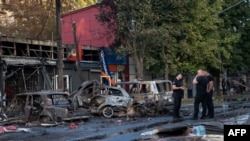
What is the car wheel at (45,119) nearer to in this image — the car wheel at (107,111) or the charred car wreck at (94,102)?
the charred car wreck at (94,102)

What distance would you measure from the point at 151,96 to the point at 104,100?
2.44m

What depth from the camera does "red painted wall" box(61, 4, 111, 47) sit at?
40562mm

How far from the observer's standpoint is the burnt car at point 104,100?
2148 cm

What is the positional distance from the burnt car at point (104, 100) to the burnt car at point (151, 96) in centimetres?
67

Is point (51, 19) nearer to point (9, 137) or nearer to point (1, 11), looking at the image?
point (1, 11)

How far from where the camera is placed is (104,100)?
21531 millimetres

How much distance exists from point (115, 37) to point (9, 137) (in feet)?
69.7

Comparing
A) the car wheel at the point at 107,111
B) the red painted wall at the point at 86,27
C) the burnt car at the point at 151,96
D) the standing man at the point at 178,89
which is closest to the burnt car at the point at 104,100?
the car wheel at the point at 107,111

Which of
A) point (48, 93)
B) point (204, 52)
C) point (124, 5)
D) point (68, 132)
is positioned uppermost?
point (124, 5)

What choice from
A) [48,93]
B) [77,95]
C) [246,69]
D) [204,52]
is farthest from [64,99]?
[246,69]

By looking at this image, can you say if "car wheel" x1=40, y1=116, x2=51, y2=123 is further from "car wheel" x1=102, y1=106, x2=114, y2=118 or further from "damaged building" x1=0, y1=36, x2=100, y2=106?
"damaged building" x1=0, y1=36, x2=100, y2=106

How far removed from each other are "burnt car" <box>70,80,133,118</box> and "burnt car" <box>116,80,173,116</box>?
2.20 feet

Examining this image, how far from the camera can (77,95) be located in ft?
72.5

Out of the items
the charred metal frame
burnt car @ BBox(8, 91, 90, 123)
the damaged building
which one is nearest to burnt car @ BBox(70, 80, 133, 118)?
burnt car @ BBox(8, 91, 90, 123)
